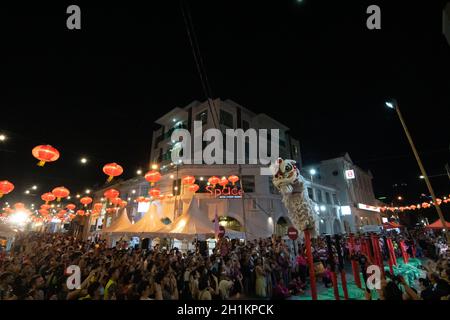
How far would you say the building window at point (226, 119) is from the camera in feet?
83.3

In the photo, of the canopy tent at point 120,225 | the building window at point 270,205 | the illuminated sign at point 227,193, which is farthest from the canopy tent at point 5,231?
the building window at point 270,205

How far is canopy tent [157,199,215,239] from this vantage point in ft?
38.2

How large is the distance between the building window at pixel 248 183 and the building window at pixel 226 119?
684 centimetres

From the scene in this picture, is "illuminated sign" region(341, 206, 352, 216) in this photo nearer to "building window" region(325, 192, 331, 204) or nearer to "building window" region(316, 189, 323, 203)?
"building window" region(325, 192, 331, 204)

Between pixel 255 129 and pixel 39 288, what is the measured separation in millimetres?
25562

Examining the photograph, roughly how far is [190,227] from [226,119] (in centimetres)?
1631

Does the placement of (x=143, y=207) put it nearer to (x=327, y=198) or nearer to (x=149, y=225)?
(x=149, y=225)

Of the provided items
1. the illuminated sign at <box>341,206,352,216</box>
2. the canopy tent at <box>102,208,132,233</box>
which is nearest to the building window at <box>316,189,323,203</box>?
the illuminated sign at <box>341,206,352,216</box>

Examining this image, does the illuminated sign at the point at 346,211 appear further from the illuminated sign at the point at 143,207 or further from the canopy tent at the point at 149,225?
the canopy tent at the point at 149,225

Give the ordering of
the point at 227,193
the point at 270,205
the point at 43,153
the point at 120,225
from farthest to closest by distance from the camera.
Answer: the point at 270,205 < the point at 227,193 < the point at 120,225 < the point at 43,153

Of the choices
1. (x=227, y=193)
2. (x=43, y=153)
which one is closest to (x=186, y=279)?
(x=43, y=153)

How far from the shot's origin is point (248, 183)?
22.2 metres

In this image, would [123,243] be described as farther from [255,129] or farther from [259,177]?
[255,129]
